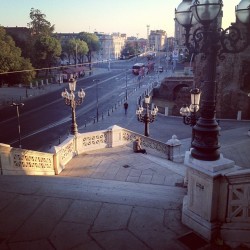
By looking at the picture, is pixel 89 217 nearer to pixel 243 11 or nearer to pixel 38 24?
pixel 243 11

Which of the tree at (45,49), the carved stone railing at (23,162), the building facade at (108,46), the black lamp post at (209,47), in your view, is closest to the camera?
the black lamp post at (209,47)

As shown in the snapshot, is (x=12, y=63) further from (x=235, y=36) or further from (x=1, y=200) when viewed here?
(x=235, y=36)

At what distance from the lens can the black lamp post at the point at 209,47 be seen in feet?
15.6

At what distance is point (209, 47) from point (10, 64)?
3336cm

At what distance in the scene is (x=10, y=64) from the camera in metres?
34.4

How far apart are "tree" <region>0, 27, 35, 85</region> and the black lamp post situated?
30.4 m

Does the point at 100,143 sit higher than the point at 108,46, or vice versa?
the point at 108,46

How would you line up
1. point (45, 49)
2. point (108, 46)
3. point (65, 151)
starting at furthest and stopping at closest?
point (108, 46), point (45, 49), point (65, 151)

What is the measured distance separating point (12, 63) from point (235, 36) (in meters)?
33.6

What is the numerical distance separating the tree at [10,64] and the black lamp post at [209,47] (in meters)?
30.4

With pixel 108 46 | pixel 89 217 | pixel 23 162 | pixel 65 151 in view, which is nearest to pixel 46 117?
pixel 65 151

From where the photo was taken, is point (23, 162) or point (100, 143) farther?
point (100, 143)

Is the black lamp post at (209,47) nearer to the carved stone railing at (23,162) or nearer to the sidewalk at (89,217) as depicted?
the sidewalk at (89,217)

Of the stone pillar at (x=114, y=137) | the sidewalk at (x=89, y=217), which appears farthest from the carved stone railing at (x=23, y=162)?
the stone pillar at (x=114, y=137)
